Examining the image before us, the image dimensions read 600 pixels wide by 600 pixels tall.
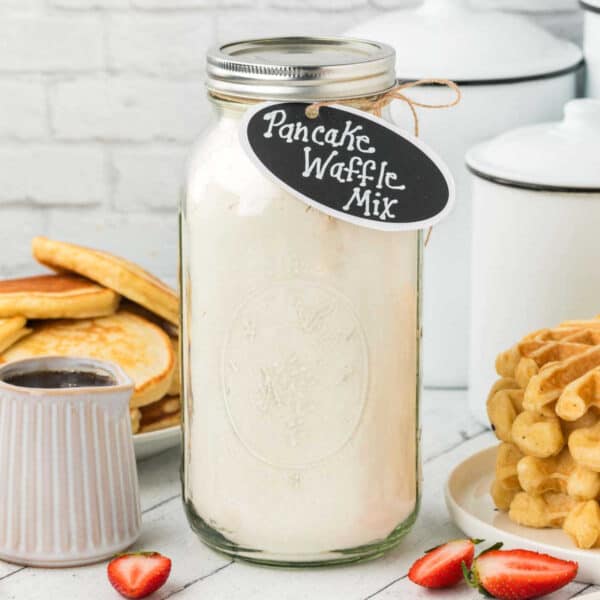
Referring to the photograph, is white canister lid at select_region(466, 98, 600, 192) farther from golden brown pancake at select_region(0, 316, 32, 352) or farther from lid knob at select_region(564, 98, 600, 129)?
golden brown pancake at select_region(0, 316, 32, 352)

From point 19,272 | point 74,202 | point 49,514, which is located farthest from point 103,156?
point 49,514

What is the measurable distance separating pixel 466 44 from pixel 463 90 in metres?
0.05

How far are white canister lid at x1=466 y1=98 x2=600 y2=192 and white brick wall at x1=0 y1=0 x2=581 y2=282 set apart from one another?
1.20ft

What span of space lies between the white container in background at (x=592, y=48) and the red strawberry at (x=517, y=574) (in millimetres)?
620

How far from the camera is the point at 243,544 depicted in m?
0.88

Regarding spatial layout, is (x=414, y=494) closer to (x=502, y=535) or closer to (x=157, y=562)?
(x=502, y=535)

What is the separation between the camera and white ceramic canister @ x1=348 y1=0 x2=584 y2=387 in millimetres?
1212

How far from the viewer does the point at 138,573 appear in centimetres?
84

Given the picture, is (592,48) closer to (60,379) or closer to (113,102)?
(113,102)

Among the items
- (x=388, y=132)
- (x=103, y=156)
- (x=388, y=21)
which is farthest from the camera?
(x=103, y=156)

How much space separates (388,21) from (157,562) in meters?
0.64

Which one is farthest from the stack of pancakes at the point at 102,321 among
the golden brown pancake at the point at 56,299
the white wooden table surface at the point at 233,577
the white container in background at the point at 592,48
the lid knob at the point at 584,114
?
the white container in background at the point at 592,48

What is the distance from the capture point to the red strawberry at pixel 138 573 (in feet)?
2.75

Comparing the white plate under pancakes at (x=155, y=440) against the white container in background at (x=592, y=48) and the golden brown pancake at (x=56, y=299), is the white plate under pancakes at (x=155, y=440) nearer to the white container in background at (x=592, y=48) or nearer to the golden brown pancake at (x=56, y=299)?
the golden brown pancake at (x=56, y=299)
